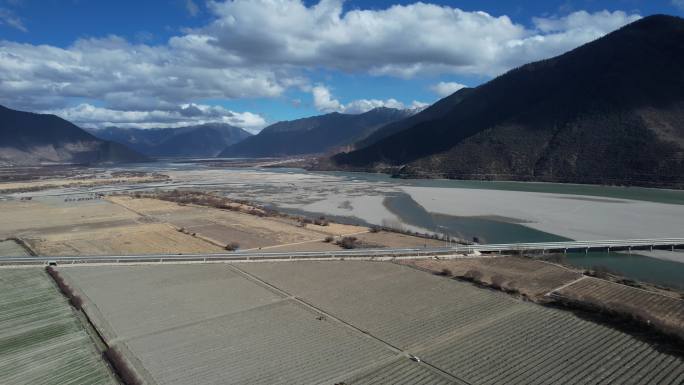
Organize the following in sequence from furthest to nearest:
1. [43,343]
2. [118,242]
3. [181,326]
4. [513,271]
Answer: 1. [118,242]
2. [513,271]
3. [181,326]
4. [43,343]

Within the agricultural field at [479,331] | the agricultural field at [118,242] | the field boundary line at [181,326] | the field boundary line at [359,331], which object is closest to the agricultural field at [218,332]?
the field boundary line at [181,326]

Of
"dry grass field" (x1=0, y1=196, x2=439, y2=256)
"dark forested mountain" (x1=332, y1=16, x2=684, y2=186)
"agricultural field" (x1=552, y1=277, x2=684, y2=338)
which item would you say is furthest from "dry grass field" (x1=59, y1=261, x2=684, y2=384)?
"dark forested mountain" (x1=332, y1=16, x2=684, y2=186)

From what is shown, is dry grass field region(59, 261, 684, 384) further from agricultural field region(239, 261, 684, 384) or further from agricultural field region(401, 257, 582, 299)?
agricultural field region(401, 257, 582, 299)

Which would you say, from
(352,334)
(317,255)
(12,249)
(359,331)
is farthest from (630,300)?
(12,249)

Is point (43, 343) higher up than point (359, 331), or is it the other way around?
point (359, 331)

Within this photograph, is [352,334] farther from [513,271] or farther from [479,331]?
[513,271]

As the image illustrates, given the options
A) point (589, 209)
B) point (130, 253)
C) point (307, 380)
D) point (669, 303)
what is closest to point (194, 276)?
point (130, 253)
